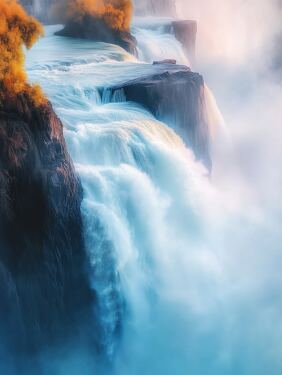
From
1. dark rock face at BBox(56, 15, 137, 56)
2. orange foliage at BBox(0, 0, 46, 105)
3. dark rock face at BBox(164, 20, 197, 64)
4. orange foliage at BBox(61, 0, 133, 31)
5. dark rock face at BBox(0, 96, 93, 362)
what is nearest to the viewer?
dark rock face at BBox(0, 96, 93, 362)

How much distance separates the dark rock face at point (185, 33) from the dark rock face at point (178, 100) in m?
13.9

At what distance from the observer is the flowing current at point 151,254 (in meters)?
9.57

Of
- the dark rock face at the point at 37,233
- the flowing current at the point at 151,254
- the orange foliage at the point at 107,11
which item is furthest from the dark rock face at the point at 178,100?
the orange foliage at the point at 107,11

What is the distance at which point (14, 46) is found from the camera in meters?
7.69

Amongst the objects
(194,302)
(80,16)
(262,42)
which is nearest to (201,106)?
(194,302)

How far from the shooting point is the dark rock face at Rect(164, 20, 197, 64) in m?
29.8

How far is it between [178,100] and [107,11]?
39.9 ft

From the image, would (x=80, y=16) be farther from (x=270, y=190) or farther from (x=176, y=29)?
(x=270, y=190)

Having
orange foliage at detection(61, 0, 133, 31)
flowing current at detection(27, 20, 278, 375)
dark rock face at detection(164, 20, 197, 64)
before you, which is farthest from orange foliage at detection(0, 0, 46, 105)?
dark rock face at detection(164, 20, 197, 64)

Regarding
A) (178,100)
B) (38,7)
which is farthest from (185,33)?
(178,100)

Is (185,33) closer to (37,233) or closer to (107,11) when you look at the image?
(107,11)

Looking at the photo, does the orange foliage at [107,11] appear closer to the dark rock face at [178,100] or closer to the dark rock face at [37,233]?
the dark rock face at [178,100]

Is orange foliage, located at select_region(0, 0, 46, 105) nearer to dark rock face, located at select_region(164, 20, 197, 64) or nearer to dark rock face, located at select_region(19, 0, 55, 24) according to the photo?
dark rock face, located at select_region(164, 20, 197, 64)

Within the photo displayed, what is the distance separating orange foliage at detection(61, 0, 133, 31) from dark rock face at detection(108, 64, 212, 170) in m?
8.82
